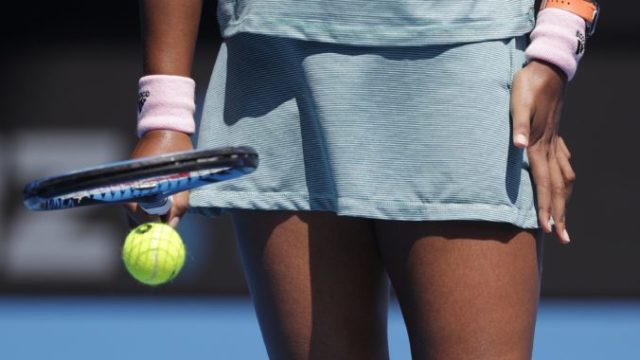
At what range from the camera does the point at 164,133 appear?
1.70 m

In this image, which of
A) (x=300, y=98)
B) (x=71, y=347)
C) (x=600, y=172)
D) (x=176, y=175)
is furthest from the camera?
(x=600, y=172)

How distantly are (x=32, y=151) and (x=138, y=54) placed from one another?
2.15 ft

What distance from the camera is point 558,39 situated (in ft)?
5.17

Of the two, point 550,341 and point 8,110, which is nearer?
point 550,341

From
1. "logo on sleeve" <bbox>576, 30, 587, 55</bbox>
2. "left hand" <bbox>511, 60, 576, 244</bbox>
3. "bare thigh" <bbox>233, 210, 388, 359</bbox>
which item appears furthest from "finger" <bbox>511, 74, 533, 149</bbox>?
"bare thigh" <bbox>233, 210, 388, 359</bbox>

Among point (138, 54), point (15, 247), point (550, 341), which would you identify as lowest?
point (550, 341)

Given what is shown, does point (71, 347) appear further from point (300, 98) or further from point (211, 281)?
point (300, 98)

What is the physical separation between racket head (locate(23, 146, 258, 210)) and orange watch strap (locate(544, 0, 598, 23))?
45 centimetres

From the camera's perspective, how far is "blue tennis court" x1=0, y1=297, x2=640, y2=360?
4.47 m

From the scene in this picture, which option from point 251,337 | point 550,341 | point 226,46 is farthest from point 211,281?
point 226,46

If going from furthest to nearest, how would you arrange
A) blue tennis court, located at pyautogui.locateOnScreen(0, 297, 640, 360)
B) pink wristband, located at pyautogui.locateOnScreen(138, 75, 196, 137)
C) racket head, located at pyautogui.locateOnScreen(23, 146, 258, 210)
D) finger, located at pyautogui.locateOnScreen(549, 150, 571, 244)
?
blue tennis court, located at pyautogui.locateOnScreen(0, 297, 640, 360)
pink wristband, located at pyautogui.locateOnScreen(138, 75, 196, 137)
finger, located at pyautogui.locateOnScreen(549, 150, 571, 244)
racket head, located at pyautogui.locateOnScreen(23, 146, 258, 210)

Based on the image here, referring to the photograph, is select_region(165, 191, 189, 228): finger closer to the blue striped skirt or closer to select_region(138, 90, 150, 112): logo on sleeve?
the blue striped skirt

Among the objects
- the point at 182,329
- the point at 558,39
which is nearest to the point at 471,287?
the point at 558,39

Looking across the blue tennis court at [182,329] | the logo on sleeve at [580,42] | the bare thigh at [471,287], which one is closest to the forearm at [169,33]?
the bare thigh at [471,287]
